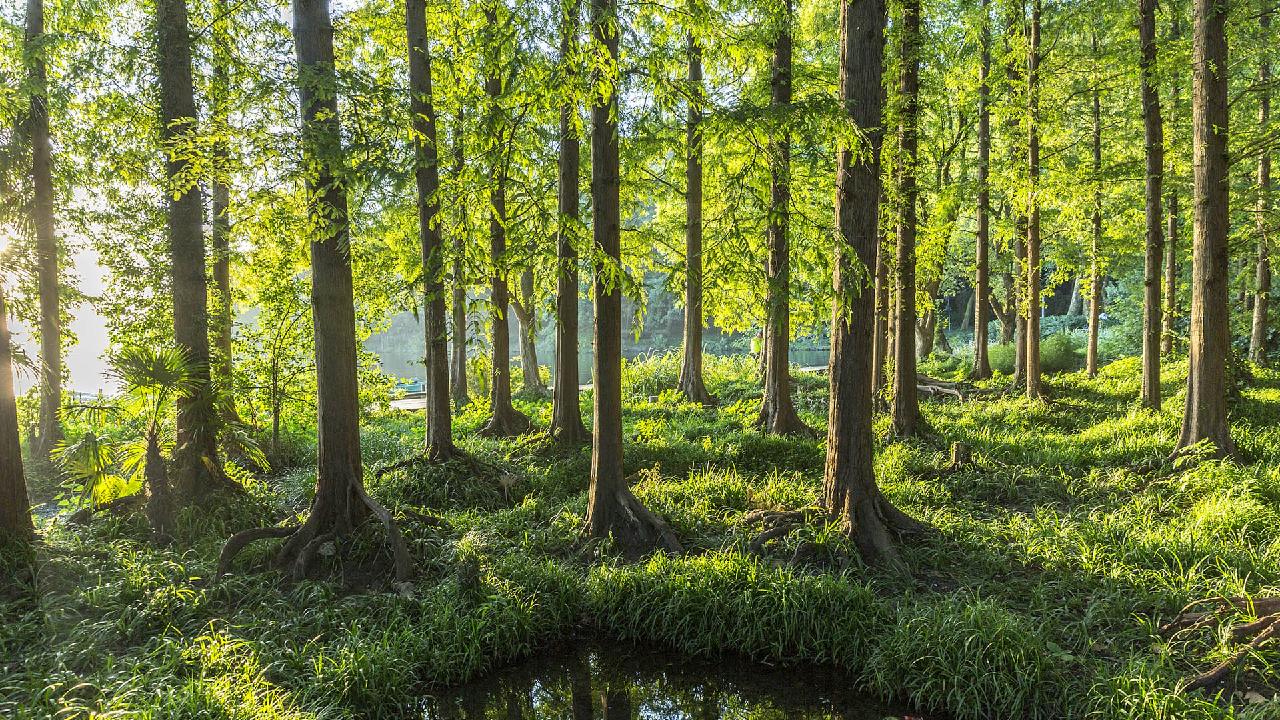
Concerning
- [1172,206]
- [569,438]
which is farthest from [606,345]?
[1172,206]

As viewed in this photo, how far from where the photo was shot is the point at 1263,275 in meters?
14.7

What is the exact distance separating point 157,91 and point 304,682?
692 cm

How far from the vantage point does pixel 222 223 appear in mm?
10953

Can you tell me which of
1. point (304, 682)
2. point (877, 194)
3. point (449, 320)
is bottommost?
point (304, 682)

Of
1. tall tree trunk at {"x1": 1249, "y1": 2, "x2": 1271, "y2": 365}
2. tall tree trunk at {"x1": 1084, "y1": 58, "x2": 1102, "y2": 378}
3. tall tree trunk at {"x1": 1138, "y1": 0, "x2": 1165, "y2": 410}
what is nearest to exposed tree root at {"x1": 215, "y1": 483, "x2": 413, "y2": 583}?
tall tree trunk at {"x1": 1138, "y1": 0, "x2": 1165, "y2": 410}

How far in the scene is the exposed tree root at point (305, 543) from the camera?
6.13 meters

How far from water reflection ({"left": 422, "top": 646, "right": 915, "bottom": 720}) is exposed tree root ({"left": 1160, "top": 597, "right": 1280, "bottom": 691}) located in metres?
1.91

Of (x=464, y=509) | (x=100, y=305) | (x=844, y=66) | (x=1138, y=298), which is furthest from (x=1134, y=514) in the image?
(x=1138, y=298)

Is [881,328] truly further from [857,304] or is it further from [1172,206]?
[1172,206]

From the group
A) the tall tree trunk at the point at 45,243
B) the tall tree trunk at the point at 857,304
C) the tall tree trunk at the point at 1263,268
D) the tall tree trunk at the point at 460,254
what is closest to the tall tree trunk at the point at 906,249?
the tall tree trunk at the point at 857,304

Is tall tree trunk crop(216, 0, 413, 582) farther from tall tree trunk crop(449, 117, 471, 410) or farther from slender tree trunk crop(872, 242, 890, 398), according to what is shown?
slender tree trunk crop(872, 242, 890, 398)

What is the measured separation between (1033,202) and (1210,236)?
13.3 ft

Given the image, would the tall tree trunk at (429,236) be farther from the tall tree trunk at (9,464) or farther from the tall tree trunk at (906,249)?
the tall tree trunk at (906,249)

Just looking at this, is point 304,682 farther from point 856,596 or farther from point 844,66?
point 844,66
